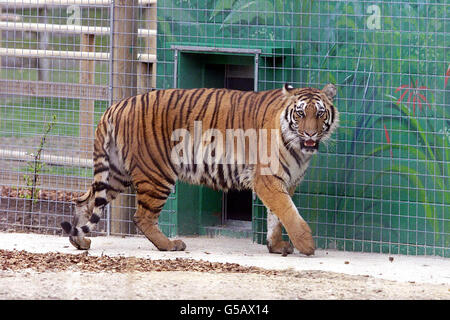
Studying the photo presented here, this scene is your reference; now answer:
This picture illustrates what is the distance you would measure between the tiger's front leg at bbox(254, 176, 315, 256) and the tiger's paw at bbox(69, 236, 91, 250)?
148 centimetres

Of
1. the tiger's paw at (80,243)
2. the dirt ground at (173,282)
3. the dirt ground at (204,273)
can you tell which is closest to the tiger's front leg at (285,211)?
the dirt ground at (204,273)

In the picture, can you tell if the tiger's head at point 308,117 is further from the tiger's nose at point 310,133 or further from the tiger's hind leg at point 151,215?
the tiger's hind leg at point 151,215

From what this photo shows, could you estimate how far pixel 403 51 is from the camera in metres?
7.46

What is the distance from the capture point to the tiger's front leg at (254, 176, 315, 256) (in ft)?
23.6

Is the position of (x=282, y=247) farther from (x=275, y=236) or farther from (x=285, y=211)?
(x=285, y=211)

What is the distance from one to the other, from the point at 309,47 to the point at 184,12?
1214mm

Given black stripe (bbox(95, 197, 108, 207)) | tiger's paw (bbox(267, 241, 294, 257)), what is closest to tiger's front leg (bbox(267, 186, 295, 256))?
tiger's paw (bbox(267, 241, 294, 257))

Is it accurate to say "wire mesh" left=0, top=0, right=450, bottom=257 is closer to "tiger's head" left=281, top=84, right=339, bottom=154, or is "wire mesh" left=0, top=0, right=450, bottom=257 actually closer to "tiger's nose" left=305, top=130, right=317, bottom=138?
"tiger's head" left=281, top=84, right=339, bottom=154

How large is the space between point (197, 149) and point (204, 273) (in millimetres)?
1534

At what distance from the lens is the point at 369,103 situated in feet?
24.9

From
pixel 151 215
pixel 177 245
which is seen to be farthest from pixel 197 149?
pixel 177 245

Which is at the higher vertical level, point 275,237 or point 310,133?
point 310,133
